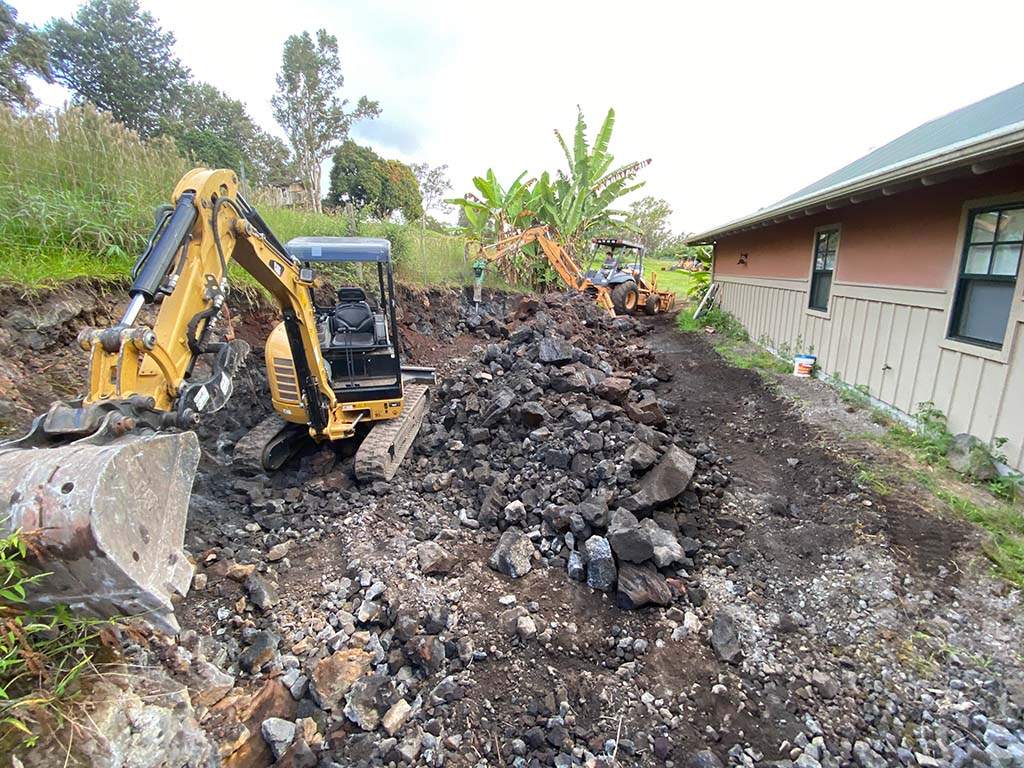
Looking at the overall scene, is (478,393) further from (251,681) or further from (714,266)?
(714,266)

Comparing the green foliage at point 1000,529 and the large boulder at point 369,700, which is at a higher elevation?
the green foliage at point 1000,529

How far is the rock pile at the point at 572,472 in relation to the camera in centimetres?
317

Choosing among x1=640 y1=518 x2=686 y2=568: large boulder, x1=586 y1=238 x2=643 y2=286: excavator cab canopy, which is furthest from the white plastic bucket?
x1=586 y1=238 x2=643 y2=286: excavator cab canopy

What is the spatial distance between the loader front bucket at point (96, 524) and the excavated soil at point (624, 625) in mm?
850

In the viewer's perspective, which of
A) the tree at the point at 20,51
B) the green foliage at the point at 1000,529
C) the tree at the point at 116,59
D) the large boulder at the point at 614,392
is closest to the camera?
the green foliage at the point at 1000,529

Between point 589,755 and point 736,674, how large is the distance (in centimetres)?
92

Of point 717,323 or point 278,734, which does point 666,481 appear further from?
point 717,323

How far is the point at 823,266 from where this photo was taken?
7.68m

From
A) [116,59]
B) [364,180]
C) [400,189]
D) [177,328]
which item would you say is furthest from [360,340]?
[116,59]

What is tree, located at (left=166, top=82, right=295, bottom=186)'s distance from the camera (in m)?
29.2

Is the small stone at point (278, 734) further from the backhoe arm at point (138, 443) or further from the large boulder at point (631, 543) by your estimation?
the large boulder at point (631, 543)

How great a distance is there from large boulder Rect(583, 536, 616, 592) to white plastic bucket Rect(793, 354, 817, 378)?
572cm

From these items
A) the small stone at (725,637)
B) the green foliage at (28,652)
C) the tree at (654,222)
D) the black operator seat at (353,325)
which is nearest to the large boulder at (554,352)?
the black operator seat at (353,325)

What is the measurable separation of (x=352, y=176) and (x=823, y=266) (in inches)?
1196
